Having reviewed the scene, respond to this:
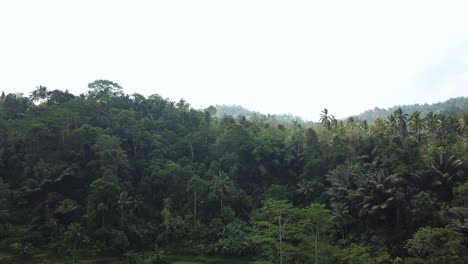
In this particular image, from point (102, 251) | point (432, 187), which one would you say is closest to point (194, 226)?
point (102, 251)

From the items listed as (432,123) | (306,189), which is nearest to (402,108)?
(432,123)

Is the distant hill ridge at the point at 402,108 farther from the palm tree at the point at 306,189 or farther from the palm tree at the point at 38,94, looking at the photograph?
the palm tree at the point at 306,189

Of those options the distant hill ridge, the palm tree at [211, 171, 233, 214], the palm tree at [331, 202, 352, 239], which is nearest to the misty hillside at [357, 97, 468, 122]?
the distant hill ridge

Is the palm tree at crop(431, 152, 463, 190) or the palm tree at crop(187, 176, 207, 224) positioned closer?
the palm tree at crop(431, 152, 463, 190)

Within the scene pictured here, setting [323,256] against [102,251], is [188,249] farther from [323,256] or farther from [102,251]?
[323,256]

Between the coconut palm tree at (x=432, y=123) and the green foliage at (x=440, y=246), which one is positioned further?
the coconut palm tree at (x=432, y=123)

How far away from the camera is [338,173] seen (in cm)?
5350

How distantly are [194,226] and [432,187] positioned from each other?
2878cm

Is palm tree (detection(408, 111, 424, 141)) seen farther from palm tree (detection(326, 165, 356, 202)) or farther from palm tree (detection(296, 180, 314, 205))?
palm tree (detection(296, 180, 314, 205))

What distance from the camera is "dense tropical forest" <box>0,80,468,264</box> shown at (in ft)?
135

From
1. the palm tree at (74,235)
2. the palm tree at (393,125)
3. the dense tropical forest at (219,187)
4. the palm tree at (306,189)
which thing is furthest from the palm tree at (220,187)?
the palm tree at (393,125)

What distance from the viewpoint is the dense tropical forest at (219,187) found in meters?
41.2

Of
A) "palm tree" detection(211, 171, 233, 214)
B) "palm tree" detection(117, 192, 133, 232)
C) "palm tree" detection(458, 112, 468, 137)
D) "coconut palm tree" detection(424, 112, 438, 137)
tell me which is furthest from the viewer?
"coconut palm tree" detection(424, 112, 438, 137)

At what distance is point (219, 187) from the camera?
2199 inches
